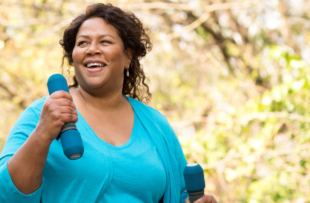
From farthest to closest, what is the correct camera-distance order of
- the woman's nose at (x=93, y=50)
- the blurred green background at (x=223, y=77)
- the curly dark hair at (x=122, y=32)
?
1. the blurred green background at (x=223, y=77)
2. the curly dark hair at (x=122, y=32)
3. the woman's nose at (x=93, y=50)

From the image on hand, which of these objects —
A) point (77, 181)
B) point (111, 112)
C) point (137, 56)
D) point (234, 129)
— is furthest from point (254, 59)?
point (77, 181)

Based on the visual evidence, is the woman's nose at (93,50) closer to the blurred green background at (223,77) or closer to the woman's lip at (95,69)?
the woman's lip at (95,69)

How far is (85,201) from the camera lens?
165 cm

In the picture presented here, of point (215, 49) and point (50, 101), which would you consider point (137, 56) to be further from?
point (215, 49)

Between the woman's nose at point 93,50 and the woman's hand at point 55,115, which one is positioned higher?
the woman's nose at point 93,50

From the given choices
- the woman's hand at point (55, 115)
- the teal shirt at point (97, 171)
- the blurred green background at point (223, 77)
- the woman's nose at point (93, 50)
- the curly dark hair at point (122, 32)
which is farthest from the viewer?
the blurred green background at point (223, 77)

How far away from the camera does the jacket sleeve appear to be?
4.76 ft

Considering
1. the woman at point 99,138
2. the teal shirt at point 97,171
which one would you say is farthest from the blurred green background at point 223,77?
the teal shirt at point 97,171

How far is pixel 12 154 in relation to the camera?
1.54 metres

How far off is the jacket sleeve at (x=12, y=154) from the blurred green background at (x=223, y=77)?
156 centimetres

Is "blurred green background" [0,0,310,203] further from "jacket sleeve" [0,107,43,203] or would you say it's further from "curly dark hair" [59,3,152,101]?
"jacket sleeve" [0,107,43,203]

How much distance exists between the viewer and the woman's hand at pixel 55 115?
4.46 feet

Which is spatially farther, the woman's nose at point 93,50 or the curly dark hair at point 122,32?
the curly dark hair at point 122,32

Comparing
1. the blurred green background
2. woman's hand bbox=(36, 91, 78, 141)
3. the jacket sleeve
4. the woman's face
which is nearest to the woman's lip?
the woman's face
